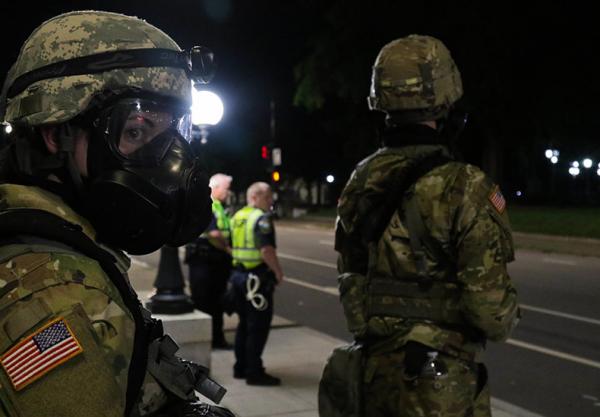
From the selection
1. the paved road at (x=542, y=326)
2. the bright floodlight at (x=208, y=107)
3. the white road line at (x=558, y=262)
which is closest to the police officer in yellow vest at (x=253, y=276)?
the bright floodlight at (x=208, y=107)

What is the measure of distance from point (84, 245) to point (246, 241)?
534cm

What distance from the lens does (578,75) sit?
1075 inches

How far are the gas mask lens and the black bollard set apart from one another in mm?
4855

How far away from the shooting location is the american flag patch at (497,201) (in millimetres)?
2416

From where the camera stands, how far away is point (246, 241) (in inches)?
256

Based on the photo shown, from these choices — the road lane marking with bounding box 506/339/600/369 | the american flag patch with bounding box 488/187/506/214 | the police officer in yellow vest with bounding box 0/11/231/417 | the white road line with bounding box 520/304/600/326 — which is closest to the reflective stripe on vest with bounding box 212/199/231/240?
the road lane marking with bounding box 506/339/600/369

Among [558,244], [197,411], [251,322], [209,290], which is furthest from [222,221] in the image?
[558,244]

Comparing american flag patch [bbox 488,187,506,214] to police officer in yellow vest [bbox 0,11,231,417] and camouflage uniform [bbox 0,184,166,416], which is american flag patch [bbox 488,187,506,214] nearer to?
police officer in yellow vest [bbox 0,11,231,417]

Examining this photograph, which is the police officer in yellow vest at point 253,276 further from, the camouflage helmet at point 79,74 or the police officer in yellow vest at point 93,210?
the camouflage helmet at point 79,74

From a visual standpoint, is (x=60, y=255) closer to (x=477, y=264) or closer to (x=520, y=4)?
(x=477, y=264)

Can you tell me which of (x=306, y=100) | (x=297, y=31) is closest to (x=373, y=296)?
(x=306, y=100)

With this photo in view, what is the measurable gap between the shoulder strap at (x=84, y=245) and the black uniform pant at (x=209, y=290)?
Result: 6256 mm

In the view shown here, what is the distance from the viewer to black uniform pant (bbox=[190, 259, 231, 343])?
7457 mm

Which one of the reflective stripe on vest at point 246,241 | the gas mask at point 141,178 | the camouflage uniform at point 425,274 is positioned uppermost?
the gas mask at point 141,178
